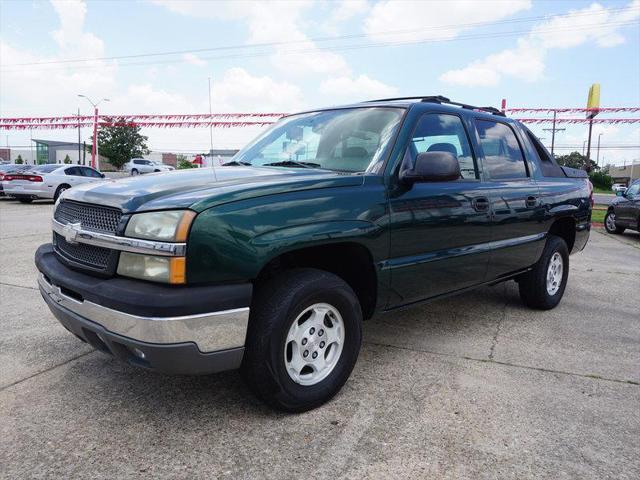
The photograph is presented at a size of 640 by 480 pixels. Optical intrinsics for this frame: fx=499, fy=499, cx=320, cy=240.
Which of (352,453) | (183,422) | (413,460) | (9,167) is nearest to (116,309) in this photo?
(183,422)

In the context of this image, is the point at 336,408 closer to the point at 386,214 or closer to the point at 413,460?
the point at 413,460

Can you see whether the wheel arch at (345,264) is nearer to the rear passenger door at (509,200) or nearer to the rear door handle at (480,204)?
the rear door handle at (480,204)

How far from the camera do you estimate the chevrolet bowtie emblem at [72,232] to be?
2.61m

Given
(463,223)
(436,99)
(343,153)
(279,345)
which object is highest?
(436,99)

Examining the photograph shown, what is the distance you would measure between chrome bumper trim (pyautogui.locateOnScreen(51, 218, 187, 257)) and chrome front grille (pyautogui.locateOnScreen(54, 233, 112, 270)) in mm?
40

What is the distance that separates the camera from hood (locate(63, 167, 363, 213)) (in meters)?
2.34

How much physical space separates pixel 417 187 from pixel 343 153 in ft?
1.74

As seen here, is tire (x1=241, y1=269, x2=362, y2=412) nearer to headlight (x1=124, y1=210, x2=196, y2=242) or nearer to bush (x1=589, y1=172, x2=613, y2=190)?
headlight (x1=124, y1=210, x2=196, y2=242)

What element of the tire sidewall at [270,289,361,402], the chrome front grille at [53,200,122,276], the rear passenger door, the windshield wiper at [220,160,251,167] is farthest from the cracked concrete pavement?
the windshield wiper at [220,160,251,167]

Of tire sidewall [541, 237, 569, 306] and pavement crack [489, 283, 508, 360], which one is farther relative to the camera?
tire sidewall [541, 237, 569, 306]

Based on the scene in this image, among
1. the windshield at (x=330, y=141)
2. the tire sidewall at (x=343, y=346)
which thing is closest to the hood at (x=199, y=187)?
the windshield at (x=330, y=141)

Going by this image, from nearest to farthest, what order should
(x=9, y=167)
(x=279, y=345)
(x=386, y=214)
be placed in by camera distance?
(x=279, y=345), (x=386, y=214), (x=9, y=167)

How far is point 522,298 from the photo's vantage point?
16.3 feet

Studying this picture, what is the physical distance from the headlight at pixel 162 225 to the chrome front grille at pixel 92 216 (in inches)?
5.6
